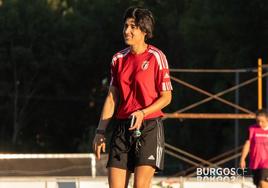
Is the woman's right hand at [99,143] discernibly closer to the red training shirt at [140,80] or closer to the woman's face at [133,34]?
the red training shirt at [140,80]

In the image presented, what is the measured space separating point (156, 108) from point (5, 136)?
45.1 m

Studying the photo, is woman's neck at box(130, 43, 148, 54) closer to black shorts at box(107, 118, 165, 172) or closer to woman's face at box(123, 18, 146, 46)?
woman's face at box(123, 18, 146, 46)

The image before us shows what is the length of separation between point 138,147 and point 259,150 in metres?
6.09

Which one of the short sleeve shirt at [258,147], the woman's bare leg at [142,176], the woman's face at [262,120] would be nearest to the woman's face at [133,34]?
the woman's bare leg at [142,176]

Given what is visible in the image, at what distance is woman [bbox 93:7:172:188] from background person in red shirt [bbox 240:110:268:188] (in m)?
5.71

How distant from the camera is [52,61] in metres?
49.5

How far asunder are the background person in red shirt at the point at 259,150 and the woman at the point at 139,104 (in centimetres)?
571

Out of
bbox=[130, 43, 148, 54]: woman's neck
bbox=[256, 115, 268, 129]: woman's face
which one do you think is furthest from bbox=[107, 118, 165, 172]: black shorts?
bbox=[256, 115, 268, 129]: woman's face

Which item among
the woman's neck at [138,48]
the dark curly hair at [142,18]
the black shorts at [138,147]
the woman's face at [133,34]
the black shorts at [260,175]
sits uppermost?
the dark curly hair at [142,18]

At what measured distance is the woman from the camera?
19.7ft

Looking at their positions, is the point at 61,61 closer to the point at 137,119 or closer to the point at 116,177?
the point at 116,177

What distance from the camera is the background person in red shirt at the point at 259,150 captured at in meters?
11.7

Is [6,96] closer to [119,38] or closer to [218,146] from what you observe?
[119,38]

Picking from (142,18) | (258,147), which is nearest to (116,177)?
(142,18)
